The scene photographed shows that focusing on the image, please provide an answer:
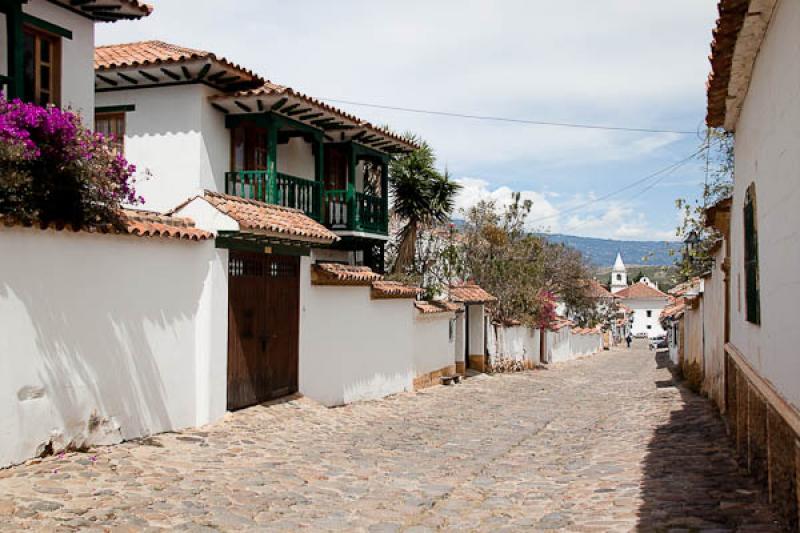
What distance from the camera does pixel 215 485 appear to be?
8094mm

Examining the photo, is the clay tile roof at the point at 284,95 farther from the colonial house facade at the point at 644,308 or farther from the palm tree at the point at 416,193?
the colonial house facade at the point at 644,308

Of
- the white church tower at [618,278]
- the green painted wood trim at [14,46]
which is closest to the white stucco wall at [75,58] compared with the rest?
the green painted wood trim at [14,46]

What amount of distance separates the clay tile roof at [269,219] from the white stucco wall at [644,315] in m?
105

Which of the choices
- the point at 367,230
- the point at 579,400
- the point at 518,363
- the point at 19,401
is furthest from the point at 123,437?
the point at 518,363

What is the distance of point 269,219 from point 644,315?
355ft

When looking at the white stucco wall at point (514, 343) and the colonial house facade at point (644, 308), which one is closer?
the white stucco wall at point (514, 343)

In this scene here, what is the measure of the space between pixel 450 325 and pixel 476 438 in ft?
33.8

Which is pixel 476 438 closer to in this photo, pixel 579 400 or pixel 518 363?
pixel 579 400

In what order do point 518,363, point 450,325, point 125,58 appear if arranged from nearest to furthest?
point 125,58, point 450,325, point 518,363

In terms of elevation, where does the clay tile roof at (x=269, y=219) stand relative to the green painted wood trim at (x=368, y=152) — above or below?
below

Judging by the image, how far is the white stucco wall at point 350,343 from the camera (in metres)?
14.1

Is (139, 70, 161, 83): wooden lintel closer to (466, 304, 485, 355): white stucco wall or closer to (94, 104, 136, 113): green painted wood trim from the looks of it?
(94, 104, 136, 113): green painted wood trim

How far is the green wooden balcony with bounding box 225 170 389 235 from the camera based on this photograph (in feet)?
52.5

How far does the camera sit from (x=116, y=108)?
51.7 ft
